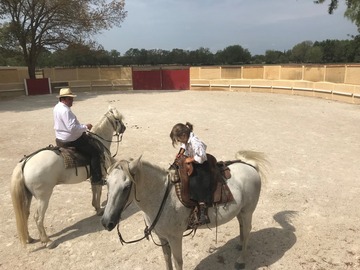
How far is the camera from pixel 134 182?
337cm

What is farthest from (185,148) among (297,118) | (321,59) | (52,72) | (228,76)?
(321,59)

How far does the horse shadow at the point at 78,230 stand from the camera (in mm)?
5423

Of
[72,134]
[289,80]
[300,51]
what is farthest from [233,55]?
[72,134]

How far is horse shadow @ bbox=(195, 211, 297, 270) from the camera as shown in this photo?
4.64 metres

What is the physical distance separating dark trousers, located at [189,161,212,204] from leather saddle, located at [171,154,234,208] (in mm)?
57

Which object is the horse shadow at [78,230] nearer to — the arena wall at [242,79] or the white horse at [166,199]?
the white horse at [166,199]

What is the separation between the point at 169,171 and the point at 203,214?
2.31 ft

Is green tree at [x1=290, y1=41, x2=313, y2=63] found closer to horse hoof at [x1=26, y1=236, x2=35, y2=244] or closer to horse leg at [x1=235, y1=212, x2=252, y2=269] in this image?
horse leg at [x1=235, y1=212, x2=252, y2=269]

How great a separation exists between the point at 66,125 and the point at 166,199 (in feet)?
8.75

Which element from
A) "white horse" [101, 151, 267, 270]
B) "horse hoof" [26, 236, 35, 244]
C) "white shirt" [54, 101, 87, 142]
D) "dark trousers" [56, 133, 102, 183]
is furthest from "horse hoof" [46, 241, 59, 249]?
"white horse" [101, 151, 267, 270]

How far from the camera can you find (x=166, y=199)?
3.77 meters

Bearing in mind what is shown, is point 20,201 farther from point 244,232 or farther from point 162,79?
point 162,79

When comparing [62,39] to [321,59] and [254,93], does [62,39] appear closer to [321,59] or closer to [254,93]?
[254,93]

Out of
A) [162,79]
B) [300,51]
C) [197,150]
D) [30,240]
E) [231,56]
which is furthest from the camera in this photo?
[300,51]
